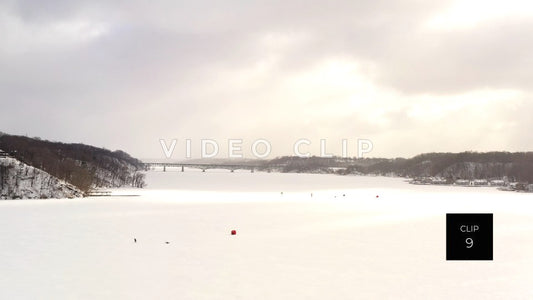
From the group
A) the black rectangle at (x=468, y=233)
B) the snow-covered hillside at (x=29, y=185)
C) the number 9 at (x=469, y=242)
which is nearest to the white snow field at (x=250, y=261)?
the black rectangle at (x=468, y=233)

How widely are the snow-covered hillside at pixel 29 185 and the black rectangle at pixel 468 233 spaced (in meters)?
61.6

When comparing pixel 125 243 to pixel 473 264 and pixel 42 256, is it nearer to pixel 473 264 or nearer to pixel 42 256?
pixel 42 256

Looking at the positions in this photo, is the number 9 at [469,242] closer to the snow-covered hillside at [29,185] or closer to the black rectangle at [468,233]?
the black rectangle at [468,233]

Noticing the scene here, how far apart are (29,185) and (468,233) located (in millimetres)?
66965

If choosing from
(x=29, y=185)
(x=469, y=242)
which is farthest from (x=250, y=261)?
(x=29, y=185)

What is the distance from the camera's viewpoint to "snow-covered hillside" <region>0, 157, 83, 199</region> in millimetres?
67125

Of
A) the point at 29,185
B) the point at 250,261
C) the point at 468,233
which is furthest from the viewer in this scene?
the point at 29,185

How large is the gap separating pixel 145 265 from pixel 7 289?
18.5 ft

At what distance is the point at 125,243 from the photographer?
26203mm

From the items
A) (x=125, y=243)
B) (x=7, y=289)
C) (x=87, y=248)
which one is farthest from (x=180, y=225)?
(x=7, y=289)

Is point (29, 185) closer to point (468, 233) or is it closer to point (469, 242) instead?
point (469, 242)

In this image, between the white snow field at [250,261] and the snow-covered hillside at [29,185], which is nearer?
the white snow field at [250,261]

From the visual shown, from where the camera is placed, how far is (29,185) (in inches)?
2709

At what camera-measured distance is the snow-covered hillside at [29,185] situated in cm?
6712
